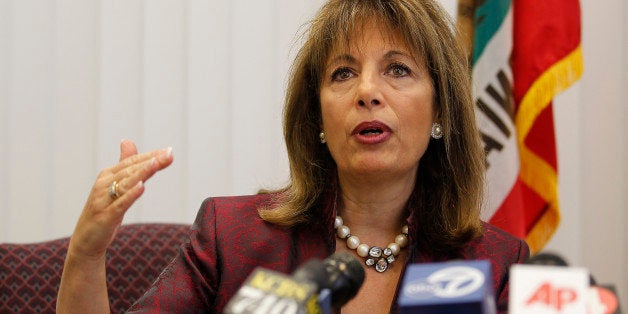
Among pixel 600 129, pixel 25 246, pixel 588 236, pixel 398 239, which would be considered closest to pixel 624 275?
pixel 588 236

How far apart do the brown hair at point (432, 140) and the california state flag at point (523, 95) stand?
1.79 feet

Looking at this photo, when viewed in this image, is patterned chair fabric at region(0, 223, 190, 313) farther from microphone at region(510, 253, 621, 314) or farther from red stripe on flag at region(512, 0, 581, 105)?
microphone at region(510, 253, 621, 314)

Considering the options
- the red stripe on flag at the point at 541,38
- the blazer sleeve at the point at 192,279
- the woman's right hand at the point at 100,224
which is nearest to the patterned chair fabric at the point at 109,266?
the blazer sleeve at the point at 192,279

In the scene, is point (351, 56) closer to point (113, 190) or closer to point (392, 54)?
point (392, 54)

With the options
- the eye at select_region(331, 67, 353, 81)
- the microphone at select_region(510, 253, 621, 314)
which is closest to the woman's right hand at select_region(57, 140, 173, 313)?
the eye at select_region(331, 67, 353, 81)

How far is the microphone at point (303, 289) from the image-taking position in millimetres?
885

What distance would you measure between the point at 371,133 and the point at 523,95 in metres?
0.96

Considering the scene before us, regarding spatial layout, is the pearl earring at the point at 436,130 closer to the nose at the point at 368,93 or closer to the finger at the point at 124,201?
the nose at the point at 368,93

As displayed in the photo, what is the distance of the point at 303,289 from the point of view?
949mm

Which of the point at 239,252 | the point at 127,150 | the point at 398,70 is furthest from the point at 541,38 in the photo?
the point at 127,150

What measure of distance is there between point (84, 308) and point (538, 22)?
1746mm

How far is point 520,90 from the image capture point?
2.73m

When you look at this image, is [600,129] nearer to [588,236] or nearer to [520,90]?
[588,236]

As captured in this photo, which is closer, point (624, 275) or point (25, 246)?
point (25, 246)
